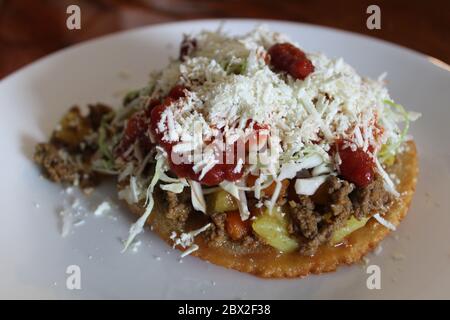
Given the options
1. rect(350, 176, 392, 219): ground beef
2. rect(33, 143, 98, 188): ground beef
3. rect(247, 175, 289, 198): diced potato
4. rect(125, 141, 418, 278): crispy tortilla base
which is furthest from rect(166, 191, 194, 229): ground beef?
rect(350, 176, 392, 219): ground beef

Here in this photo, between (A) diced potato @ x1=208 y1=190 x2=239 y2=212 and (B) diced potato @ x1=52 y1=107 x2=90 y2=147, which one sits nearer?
(A) diced potato @ x1=208 y1=190 x2=239 y2=212

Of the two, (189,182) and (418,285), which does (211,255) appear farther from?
(418,285)

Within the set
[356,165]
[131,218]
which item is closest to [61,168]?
[131,218]

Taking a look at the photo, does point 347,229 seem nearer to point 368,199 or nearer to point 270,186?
point 368,199

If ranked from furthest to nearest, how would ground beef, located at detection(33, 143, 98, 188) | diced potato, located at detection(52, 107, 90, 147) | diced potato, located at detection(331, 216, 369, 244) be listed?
diced potato, located at detection(52, 107, 90, 147), ground beef, located at detection(33, 143, 98, 188), diced potato, located at detection(331, 216, 369, 244)

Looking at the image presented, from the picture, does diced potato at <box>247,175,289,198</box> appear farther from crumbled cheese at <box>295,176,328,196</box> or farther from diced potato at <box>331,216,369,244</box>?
diced potato at <box>331,216,369,244</box>

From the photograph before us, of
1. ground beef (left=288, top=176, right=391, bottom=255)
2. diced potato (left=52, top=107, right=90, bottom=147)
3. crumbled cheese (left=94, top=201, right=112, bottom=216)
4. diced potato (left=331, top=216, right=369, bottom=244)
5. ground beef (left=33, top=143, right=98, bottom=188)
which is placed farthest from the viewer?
diced potato (left=52, top=107, right=90, bottom=147)

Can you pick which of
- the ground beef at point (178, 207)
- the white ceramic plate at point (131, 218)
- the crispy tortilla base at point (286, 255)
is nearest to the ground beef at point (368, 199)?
the crispy tortilla base at point (286, 255)
